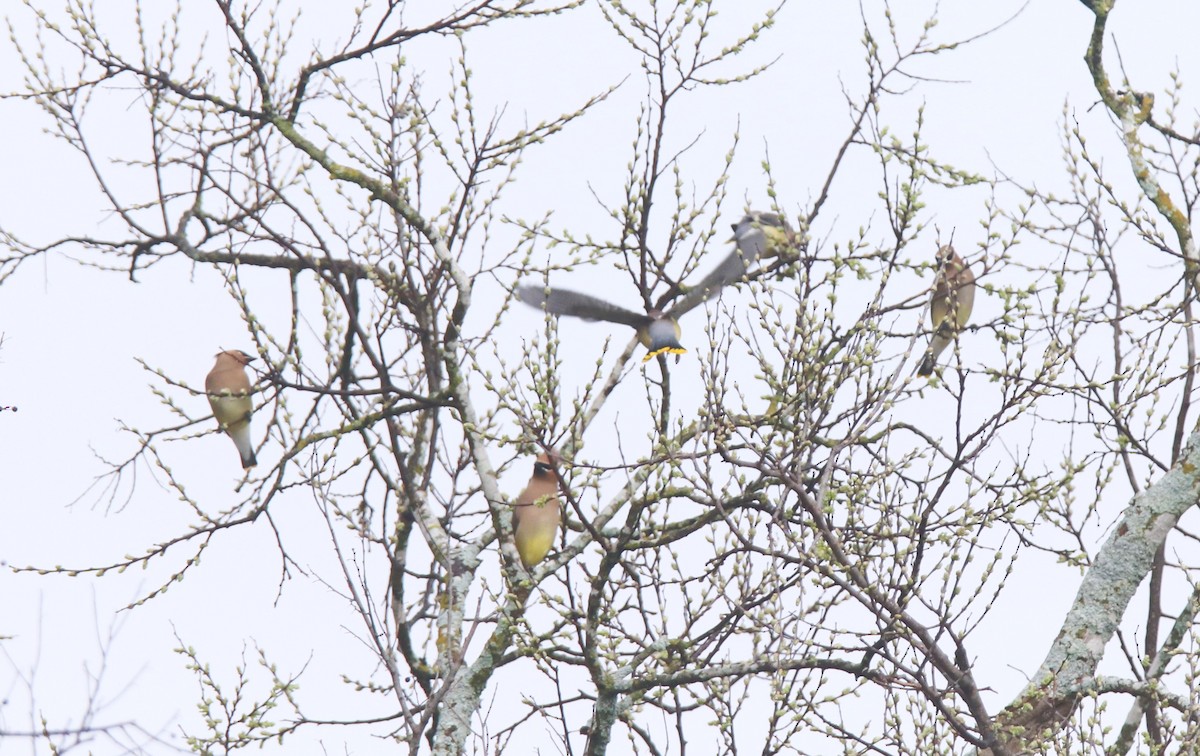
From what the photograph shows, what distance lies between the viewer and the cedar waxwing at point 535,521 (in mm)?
6516

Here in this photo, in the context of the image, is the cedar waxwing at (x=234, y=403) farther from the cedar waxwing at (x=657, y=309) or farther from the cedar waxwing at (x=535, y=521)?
the cedar waxwing at (x=657, y=309)

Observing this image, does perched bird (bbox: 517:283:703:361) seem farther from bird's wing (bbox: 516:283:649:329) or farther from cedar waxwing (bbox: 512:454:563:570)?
cedar waxwing (bbox: 512:454:563:570)

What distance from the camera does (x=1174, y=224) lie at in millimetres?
6859

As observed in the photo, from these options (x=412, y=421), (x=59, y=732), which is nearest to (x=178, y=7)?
(x=412, y=421)

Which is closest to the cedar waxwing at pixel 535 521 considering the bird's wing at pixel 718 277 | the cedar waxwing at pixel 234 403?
the bird's wing at pixel 718 277

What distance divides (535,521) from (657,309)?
116cm

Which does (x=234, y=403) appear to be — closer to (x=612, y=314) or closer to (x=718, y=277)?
(x=612, y=314)

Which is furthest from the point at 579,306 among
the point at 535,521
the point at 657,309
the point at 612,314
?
the point at 535,521

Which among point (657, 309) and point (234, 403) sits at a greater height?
point (234, 403)

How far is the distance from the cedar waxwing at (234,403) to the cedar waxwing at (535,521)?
1.33m

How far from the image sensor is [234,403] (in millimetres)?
6949

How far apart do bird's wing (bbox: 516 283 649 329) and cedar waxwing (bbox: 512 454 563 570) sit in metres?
0.74

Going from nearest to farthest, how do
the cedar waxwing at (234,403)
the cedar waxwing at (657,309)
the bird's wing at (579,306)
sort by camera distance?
the cedar waxwing at (657,309)
the bird's wing at (579,306)
the cedar waxwing at (234,403)

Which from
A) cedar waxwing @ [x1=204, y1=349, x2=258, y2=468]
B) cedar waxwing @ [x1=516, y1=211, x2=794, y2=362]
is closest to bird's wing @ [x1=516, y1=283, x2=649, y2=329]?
cedar waxwing @ [x1=516, y1=211, x2=794, y2=362]
